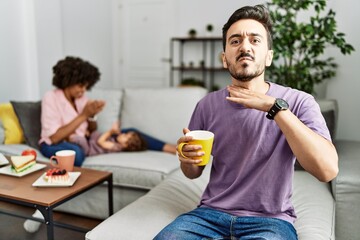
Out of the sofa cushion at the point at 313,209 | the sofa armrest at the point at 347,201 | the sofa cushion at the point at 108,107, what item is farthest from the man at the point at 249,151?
the sofa cushion at the point at 108,107

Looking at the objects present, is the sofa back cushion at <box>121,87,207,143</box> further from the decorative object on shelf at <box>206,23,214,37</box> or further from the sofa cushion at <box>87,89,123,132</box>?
the decorative object on shelf at <box>206,23,214,37</box>

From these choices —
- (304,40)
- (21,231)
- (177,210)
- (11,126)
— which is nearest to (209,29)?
(304,40)

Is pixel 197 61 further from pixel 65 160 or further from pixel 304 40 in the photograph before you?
pixel 65 160

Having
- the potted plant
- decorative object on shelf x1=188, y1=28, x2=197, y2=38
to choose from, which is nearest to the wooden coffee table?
the potted plant

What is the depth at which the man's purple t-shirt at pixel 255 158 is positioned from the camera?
1117 millimetres

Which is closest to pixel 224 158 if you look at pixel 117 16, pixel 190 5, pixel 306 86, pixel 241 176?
pixel 241 176

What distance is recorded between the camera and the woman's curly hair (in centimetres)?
229

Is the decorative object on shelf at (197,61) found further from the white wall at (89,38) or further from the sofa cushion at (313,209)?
the sofa cushion at (313,209)

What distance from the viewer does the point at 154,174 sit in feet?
6.49

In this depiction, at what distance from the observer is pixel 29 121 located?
2.37 meters

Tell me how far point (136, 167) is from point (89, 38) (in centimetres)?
310

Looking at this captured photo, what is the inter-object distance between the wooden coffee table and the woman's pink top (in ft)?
1.85

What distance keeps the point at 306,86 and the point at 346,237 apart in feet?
4.10

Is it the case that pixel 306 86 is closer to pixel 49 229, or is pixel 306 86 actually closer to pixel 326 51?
pixel 326 51
